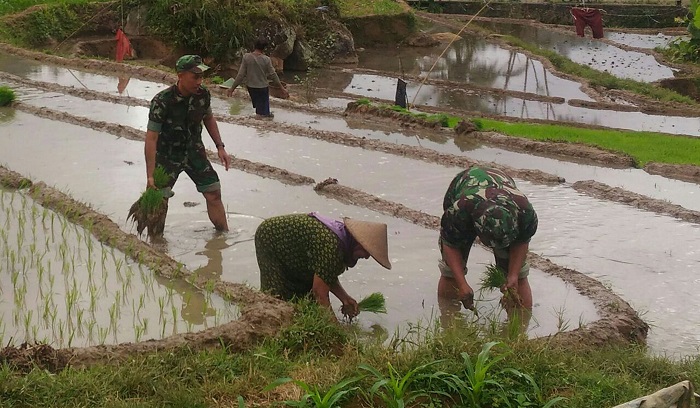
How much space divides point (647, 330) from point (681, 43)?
62.8 ft

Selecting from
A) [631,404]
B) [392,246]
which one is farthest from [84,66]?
[631,404]

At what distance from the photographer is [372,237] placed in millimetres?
4695

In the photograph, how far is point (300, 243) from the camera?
4840mm

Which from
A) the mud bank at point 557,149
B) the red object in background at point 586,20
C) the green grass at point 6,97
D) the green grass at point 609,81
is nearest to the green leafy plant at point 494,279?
the mud bank at point 557,149

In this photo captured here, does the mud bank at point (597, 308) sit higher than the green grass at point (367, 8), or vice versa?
the green grass at point (367, 8)

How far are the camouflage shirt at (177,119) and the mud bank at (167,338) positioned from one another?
0.75 m

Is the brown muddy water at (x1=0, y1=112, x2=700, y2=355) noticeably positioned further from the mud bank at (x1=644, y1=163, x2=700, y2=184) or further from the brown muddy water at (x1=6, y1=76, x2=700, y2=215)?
the mud bank at (x1=644, y1=163, x2=700, y2=184)

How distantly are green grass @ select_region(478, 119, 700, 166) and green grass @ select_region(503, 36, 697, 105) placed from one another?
16.4 ft

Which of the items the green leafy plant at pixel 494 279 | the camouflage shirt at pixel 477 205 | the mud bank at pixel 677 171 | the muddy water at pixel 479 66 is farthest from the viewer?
the muddy water at pixel 479 66

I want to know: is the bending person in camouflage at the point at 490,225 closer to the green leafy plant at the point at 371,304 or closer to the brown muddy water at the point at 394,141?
the green leafy plant at the point at 371,304

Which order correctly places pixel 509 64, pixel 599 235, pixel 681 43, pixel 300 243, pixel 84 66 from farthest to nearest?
pixel 681 43, pixel 509 64, pixel 84 66, pixel 599 235, pixel 300 243

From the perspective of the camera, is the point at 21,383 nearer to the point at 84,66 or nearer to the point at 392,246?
the point at 392,246

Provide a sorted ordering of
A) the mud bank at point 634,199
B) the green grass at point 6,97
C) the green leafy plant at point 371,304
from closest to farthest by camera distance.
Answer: the green leafy plant at point 371,304 < the mud bank at point 634,199 < the green grass at point 6,97

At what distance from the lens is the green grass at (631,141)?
9.73 meters
